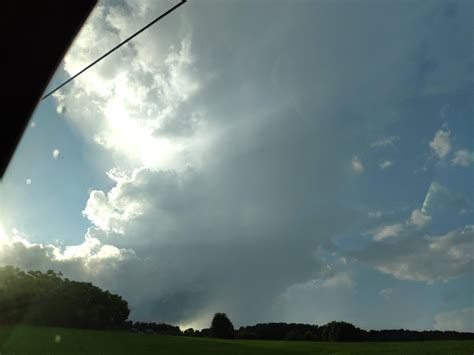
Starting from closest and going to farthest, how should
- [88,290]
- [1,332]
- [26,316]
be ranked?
[1,332] → [26,316] → [88,290]

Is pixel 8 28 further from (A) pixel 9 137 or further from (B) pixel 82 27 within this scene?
(A) pixel 9 137

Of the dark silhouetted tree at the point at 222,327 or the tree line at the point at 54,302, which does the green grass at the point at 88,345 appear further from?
the dark silhouetted tree at the point at 222,327

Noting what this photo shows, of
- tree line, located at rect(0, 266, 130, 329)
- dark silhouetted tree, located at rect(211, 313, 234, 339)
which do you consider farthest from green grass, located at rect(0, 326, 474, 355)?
dark silhouetted tree, located at rect(211, 313, 234, 339)

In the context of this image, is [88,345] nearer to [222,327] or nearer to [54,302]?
[54,302]

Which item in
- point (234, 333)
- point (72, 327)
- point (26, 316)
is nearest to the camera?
point (26, 316)

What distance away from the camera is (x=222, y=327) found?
92.7 meters

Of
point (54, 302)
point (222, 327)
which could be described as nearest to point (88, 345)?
point (54, 302)

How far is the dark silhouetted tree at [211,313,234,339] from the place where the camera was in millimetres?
91750

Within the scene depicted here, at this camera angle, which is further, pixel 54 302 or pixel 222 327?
pixel 222 327

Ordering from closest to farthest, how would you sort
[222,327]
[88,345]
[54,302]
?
[88,345] < [54,302] < [222,327]

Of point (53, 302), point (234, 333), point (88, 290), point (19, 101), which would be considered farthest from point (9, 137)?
point (234, 333)

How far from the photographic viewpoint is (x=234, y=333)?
3602 inches

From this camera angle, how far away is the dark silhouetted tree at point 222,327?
91750 millimetres

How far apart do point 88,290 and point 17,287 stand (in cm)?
1681
